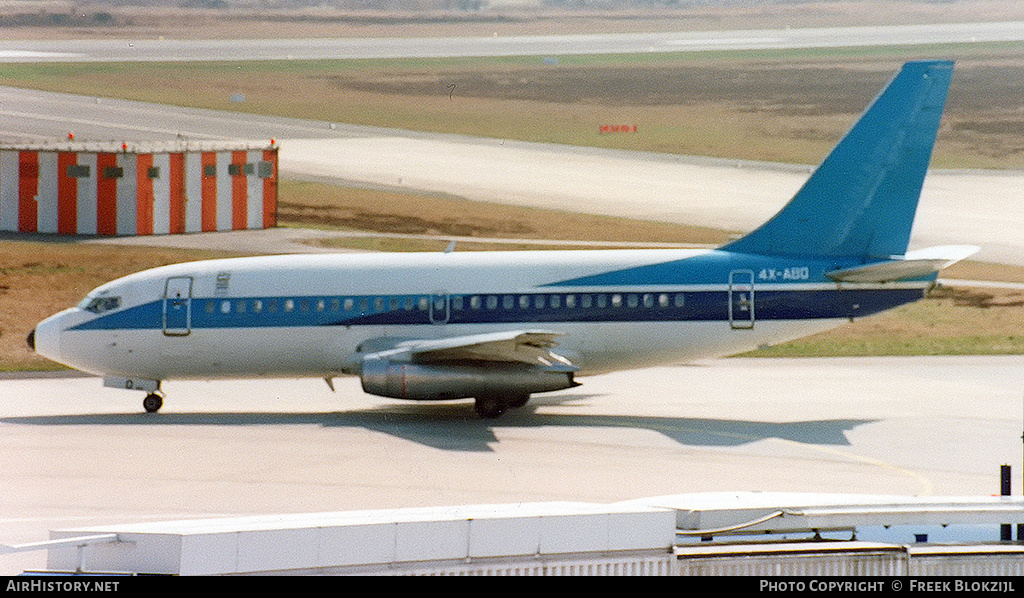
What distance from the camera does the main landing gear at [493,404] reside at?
Result: 36344 mm

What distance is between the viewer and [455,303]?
3681 centimetres

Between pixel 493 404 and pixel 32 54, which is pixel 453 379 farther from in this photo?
pixel 32 54

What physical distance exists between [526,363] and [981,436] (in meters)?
10.5

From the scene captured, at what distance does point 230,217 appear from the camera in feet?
225

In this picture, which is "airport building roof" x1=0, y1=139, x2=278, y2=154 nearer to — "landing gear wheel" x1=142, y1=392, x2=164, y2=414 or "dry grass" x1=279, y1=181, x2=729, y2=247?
"dry grass" x1=279, y1=181, x2=729, y2=247

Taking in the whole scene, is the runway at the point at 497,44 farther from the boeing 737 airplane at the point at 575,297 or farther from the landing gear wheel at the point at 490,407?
the landing gear wheel at the point at 490,407

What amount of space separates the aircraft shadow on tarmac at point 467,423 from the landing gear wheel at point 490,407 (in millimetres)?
197

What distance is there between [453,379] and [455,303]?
87.0 inches

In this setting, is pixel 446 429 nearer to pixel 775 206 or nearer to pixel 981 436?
pixel 981 436

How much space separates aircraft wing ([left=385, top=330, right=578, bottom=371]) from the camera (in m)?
34.8

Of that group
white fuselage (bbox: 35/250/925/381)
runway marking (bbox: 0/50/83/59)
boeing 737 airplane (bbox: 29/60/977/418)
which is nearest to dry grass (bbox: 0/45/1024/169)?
runway marking (bbox: 0/50/83/59)

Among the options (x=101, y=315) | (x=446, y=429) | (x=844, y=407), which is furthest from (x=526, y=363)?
(x=101, y=315)

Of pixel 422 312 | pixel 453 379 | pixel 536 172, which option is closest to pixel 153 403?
pixel 422 312

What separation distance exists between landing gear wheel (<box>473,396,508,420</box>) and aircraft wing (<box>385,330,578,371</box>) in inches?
49.0
